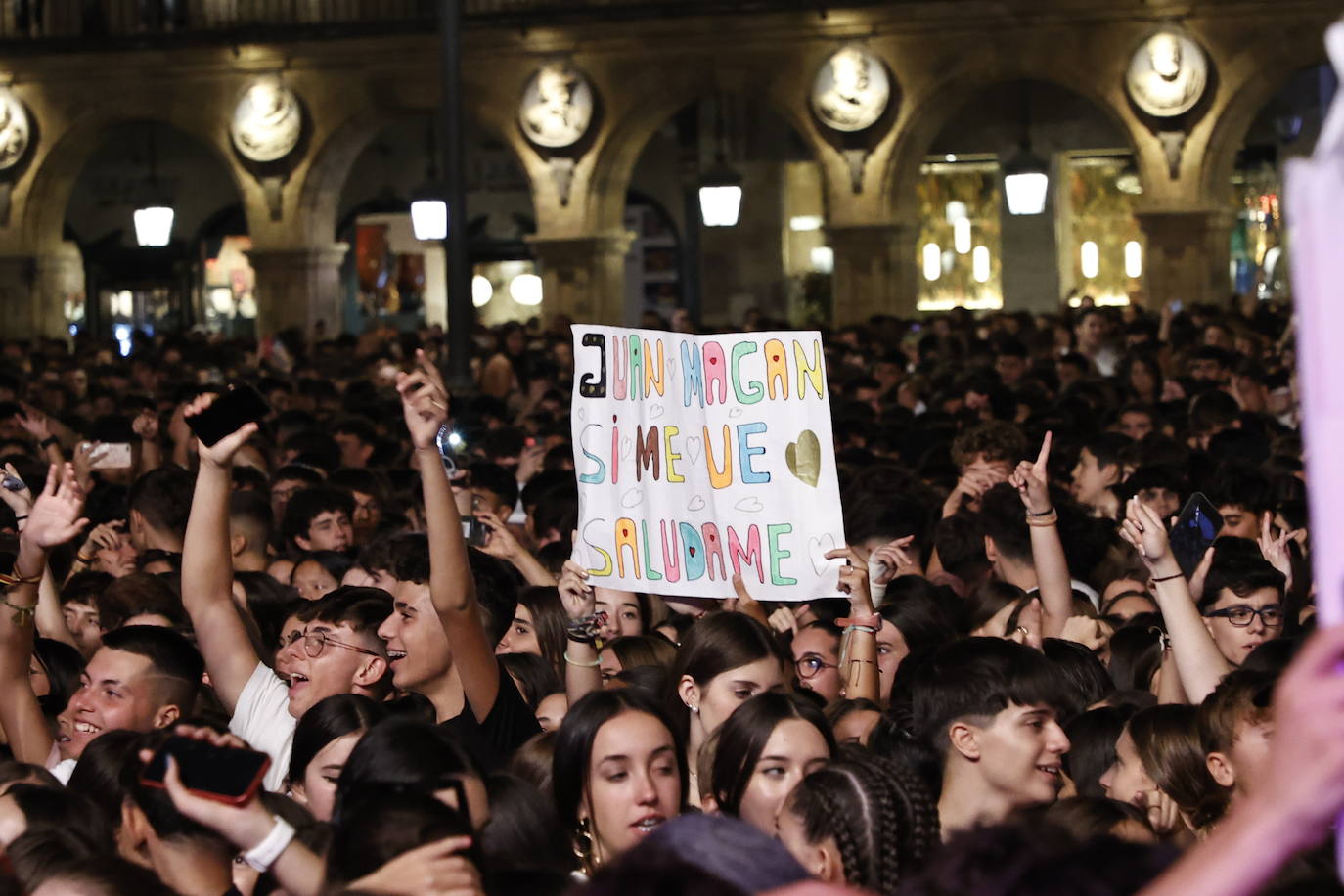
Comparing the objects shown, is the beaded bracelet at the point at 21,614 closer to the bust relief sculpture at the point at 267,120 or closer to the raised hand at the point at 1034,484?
the raised hand at the point at 1034,484

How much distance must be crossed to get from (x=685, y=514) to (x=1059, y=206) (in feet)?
80.6

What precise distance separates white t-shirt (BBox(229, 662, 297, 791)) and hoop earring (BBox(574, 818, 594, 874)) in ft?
4.01

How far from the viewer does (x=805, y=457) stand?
7.53 m

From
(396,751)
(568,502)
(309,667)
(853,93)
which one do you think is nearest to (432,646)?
(309,667)

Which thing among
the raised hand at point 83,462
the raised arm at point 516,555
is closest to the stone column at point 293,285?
the raised hand at point 83,462

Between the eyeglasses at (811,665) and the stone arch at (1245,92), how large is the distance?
68.0 feet

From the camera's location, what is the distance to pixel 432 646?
6254 millimetres

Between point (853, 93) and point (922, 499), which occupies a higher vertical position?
point (853, 93)

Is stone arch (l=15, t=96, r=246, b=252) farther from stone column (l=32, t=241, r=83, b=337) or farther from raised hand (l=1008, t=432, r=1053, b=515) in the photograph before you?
raised hand (l=1008, t=432, r=1053, b=515)

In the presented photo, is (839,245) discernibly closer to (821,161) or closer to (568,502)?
(821,161)

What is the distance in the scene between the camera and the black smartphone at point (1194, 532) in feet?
23.9

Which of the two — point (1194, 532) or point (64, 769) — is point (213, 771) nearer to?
point (64, 769)

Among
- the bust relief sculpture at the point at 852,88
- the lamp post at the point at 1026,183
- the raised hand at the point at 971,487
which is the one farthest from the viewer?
the bust relief sculpture at the point at 852,88

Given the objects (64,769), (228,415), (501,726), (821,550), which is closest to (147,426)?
(821,550)
